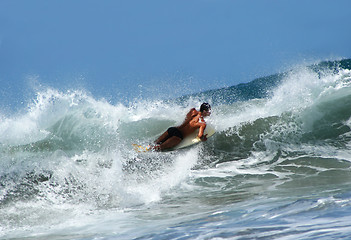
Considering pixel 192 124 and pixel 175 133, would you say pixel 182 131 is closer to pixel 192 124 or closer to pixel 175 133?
pixel 175 133

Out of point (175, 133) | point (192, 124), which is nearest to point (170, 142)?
point (175, 133)

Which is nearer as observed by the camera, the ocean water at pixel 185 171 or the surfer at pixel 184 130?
the ocean water at pixel 185 171

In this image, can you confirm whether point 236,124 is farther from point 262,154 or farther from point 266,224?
point 266,224

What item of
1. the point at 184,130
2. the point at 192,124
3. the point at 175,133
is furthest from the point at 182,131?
the point at 192,124

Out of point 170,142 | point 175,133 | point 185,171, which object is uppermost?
point 175,133

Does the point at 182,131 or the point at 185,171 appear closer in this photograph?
the point at 185,171

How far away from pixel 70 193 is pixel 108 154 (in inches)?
79.0

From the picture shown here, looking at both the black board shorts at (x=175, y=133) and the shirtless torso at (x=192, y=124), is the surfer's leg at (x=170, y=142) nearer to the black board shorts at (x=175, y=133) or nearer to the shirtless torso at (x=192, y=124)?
the black board shorts at (x=175, y=133)

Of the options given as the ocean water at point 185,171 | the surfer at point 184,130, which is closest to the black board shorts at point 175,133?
the surfer at point 184,130

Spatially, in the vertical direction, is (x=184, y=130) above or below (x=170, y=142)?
above

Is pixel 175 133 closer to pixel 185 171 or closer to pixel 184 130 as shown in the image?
pixel 184 130

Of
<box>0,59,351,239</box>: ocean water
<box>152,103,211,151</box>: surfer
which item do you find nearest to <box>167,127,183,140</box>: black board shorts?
<box>152,103,211,151</box>: surfer

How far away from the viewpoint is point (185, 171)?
7055 mm

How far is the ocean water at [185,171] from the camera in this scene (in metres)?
3.84
